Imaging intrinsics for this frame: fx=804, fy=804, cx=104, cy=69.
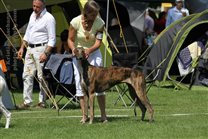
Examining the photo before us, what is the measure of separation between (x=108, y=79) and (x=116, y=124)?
0.68 metres

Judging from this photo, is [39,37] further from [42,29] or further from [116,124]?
[116,124]

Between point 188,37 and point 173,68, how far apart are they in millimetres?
808

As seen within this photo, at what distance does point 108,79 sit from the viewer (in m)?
10.6

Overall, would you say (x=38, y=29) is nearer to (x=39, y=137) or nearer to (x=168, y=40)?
(x=39, y=137)

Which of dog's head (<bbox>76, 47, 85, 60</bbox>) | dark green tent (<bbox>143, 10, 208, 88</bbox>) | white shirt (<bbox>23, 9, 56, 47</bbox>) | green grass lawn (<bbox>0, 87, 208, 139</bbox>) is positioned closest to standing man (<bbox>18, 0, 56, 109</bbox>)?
white shirt (<bbox>23, 9, 56, 47</bbox>)

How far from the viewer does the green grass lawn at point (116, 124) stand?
916 cm

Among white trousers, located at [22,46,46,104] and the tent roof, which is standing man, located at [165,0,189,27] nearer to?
the tent roof

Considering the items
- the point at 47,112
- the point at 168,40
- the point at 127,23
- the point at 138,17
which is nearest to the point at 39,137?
the point at 47,112

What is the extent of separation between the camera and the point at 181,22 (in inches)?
709

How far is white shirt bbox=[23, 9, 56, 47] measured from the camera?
12594mm

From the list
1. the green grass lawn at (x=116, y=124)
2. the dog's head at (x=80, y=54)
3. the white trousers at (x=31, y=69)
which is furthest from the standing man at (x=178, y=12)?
the dog's head at (x=80, y=54)

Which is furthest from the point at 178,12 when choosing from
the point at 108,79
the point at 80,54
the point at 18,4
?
the point at 80,54

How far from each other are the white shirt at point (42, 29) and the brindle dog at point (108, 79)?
2.22 m

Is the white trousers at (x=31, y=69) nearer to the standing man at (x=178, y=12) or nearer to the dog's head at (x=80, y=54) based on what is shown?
the dog's head at (x=80, y=54)
